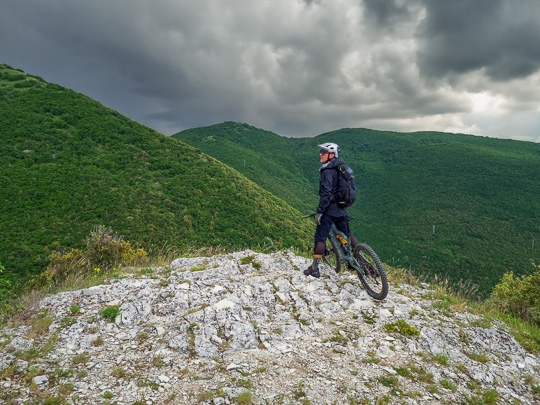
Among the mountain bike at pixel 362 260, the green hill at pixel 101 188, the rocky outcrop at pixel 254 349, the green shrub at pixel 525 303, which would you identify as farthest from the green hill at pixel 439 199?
the rocky outcrop at pixel 254 349

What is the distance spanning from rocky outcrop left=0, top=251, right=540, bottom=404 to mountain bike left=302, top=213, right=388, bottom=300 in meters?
0.34

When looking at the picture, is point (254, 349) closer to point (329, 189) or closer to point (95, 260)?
point (329, 189)

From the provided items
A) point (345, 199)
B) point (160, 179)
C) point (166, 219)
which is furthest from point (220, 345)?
point (160, 179)

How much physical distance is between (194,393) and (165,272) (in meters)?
4.31

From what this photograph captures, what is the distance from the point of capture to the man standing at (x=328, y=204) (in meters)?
6.50

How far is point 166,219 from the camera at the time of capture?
33.7m

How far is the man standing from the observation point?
650cm

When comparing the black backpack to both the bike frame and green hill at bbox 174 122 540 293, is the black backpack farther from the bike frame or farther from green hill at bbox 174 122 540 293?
green hill at bbox 174 122 540 293

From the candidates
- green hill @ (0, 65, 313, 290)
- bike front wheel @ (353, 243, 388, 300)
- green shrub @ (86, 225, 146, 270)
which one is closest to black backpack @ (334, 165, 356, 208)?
bike front wheel @ (353, 243, 388, 300)

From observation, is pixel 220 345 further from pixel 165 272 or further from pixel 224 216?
pixel 224 216

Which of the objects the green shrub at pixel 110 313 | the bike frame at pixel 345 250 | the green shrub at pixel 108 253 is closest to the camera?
the green shrub at pixel 110 313

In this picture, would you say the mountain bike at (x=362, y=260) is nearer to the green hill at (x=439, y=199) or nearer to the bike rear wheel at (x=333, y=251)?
the bike rear wheel at (x=333, y=251)

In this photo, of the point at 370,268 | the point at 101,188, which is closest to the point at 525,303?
the point at 370,268

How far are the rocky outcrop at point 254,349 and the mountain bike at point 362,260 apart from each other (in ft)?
1.11
